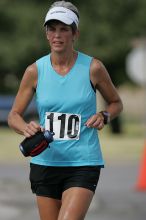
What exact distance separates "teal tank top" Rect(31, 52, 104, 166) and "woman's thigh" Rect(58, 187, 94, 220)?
21 cm

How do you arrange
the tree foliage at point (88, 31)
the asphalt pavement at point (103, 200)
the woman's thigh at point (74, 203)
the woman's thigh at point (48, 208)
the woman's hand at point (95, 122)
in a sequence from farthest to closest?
the tree foliage at point (88, 31)
the asphalt pavement at point (103, 200)
the woman's thigh at point (48, 208)
the woman's hand at point (95, 122)
the woman's thigh at point (74, 203)

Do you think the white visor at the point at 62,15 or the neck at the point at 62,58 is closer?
the white visor at the point at 62,15

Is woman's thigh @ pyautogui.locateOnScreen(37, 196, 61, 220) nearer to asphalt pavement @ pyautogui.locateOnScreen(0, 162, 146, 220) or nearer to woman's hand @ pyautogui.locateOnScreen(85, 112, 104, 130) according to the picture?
woman's hand @ pyautogui.locateOnScreen(85, 112, 104, 130)

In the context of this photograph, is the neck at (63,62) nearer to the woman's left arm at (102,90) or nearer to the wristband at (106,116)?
the woman's left arm at (102,90)

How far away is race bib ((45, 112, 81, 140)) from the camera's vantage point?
242 inches

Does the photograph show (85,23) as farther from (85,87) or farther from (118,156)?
(85,87)

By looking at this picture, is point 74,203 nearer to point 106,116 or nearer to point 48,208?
point 48,208

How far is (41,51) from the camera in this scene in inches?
1491

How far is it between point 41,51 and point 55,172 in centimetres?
3182

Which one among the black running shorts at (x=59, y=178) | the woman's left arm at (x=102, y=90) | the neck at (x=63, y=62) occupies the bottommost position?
the black running shorts at (x=59, y=178)

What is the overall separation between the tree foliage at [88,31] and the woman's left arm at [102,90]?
99.8ft

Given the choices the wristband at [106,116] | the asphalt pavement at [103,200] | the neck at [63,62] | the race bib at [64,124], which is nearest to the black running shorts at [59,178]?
the race bib at [64,124]

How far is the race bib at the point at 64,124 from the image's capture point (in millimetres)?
6152

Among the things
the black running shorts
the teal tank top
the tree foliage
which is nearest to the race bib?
the teal tank top
